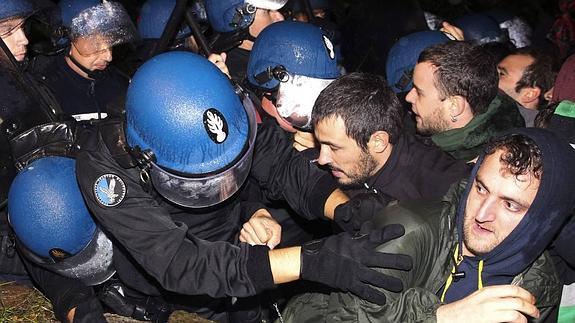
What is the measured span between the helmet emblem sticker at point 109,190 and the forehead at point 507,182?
1.56 m

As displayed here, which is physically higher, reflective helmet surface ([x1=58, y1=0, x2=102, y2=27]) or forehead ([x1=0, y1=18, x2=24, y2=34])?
forehead ([x1=0, y1=18, x2=24, y2=34])

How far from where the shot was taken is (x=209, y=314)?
3820 mm

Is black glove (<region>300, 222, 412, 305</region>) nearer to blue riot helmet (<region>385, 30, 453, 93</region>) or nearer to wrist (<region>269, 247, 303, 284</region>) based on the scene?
wrist (<region>269, 247, 303, 284</region>)

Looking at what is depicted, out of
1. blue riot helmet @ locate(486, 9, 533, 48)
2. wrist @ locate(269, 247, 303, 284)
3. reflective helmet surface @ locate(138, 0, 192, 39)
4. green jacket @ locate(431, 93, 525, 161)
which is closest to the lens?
wrist @ locate(269, 247, 303, 284)

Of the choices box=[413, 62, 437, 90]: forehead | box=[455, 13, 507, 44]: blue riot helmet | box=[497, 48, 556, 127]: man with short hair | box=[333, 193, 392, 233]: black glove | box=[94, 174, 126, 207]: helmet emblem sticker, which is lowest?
box=[455, 13, 507, 44]: blue riot helmet

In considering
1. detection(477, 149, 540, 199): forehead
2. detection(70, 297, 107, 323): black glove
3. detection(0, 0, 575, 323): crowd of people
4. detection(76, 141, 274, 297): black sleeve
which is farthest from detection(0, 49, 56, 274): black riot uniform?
detection(477, 149, 540, 199): forehead

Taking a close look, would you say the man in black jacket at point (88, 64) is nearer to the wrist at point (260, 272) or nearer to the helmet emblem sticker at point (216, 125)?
the helmet emblem sticker at point (216, 125)

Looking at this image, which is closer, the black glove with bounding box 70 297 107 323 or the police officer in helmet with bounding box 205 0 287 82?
the black glove with bounding box 70 297 107 323

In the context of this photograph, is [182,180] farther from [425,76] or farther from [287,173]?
[425,76]

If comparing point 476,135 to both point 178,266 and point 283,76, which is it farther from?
point 178,266

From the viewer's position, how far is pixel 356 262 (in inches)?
105

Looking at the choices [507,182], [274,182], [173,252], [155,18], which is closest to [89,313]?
[173,252]

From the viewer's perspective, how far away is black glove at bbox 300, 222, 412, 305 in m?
2.60

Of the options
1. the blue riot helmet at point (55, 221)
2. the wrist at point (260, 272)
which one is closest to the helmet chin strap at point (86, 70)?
the blue riot helmet at point (55, 221)
